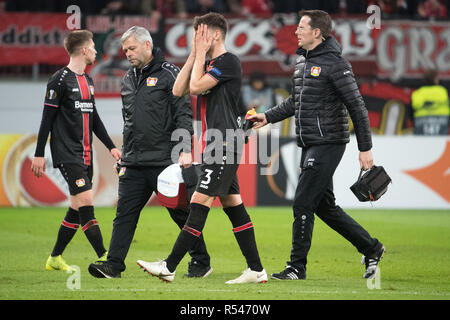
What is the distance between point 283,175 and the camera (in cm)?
1478

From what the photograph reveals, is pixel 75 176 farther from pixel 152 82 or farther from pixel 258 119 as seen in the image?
pixel 258 119

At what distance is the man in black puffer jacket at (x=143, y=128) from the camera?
6969 millimetres

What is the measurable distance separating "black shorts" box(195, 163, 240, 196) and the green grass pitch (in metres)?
0.75

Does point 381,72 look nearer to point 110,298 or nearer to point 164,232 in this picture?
point 164,232

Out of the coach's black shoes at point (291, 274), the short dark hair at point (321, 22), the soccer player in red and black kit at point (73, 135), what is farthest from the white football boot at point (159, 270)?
the short dark hair at point (321, 22)

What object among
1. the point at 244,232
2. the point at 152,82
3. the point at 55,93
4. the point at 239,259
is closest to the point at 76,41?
the point at 55,93

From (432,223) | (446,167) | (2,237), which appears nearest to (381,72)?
(446,167)

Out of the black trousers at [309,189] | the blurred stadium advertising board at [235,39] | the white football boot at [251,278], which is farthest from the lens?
the blurred stadium advertising board at [235,39]

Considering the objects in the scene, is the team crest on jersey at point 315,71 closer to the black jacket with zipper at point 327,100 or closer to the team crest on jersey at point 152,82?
the black jacket with zipper at point 327,100

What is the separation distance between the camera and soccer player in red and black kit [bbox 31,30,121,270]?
25.0 ft

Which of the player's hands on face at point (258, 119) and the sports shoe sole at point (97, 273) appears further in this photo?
the player's hands on face at point (258, 119)

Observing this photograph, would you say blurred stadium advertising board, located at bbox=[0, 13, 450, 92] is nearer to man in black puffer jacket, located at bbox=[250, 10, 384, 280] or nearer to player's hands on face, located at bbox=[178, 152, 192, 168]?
man in black puffer jacket, located at bbox=[250, 10, 384, 280]

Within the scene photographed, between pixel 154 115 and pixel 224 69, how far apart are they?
89 cm

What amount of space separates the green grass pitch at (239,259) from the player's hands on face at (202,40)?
181 centimetres
